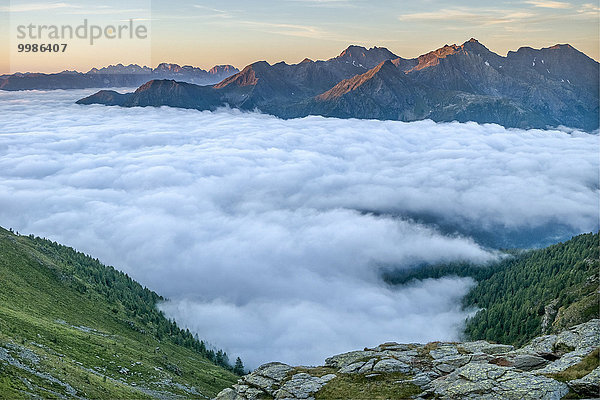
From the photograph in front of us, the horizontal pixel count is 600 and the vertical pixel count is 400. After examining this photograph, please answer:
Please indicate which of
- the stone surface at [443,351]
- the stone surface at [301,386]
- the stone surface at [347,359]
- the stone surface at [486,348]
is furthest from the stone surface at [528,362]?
the stone surface at [301,386]

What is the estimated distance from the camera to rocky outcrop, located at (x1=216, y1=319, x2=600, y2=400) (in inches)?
1946

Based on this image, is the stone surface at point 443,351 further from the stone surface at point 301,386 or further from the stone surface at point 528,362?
the stone surface at point 301,386

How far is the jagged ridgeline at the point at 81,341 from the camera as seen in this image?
A: 61875 mm

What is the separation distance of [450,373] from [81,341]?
274ft

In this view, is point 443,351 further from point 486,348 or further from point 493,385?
point 493,385

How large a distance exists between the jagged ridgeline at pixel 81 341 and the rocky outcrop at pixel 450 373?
2693 centimetres

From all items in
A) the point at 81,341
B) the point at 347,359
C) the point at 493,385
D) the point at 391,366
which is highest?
the point at 493,385

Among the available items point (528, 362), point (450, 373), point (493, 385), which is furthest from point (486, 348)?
point (493, 385)

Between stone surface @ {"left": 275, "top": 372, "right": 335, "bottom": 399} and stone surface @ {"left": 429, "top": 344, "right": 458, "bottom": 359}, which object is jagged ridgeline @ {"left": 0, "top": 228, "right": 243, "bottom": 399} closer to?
stone surface @ {"left": 275, "top": 372, "right": 335, "bottom": 399}

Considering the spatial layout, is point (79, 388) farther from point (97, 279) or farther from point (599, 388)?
point (97, 279)

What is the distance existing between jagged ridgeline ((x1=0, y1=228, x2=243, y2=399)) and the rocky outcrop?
88.3 feet

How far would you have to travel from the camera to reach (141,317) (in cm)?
17362

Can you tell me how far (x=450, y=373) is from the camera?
2371 inches

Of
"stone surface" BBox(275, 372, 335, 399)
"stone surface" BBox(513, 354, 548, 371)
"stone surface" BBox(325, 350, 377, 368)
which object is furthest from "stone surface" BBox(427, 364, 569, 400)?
"stone surface" BBox(325, 350, 377, 368)
